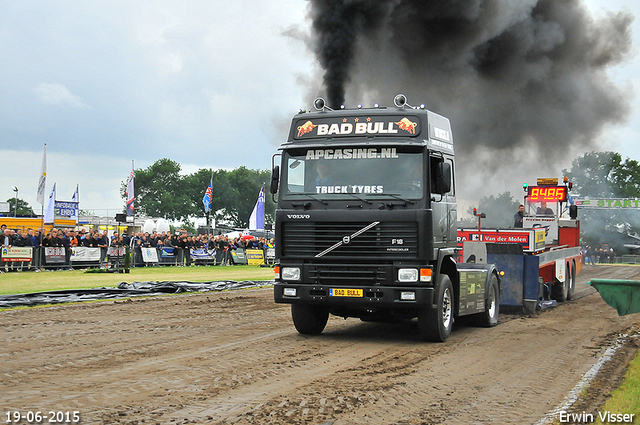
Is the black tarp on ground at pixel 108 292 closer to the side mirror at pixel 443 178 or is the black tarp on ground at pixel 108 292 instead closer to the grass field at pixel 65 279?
the grass field at pixel 65 279

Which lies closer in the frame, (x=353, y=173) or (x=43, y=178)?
(x=353, y=173)

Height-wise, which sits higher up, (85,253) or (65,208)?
(65,208)

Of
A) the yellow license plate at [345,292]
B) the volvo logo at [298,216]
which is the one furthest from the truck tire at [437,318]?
the volvo logo at [298,216]

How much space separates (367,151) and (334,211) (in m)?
1.08

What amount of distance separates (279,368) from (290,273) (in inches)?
98.6

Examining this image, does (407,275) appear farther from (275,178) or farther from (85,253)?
(85,253)

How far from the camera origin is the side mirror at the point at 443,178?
1009cm

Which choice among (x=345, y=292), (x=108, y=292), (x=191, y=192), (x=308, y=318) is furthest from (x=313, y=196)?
(x=191, y=192)

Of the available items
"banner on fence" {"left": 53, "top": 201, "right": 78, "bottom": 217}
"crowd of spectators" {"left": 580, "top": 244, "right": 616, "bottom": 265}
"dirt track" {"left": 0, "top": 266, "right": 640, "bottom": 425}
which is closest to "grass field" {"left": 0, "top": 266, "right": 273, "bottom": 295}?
"dirt track" {"left": 0, "top": 266, "right": 640, "bottom": 425}

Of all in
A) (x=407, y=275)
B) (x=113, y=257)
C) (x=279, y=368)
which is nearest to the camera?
(x=279, y=368)

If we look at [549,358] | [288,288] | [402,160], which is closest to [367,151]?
[402,160]

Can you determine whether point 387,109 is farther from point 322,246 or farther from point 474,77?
point 474,77

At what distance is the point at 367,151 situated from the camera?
1024 centimetres

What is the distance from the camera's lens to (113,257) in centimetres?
2931
